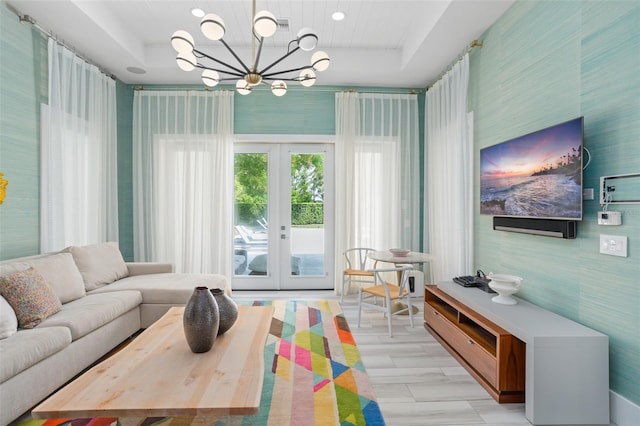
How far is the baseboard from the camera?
5.86 ft

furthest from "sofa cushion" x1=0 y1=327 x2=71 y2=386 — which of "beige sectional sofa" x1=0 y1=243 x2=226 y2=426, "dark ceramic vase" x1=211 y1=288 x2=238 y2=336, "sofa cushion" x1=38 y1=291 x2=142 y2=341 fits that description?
"dark ceramic vase" x1=211 y1=288 x2=238 y2=336

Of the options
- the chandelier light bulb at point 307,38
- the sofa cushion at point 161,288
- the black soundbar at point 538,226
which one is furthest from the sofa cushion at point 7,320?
the black soundbar at point 538,226

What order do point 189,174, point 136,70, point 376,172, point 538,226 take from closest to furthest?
point 538,226, point 136,70, point 189,174, point 376,172

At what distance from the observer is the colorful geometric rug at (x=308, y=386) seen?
6.17ft

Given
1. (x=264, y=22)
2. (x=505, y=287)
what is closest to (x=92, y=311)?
(x=264, y=22)

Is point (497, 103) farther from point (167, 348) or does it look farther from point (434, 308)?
point (167, 348)

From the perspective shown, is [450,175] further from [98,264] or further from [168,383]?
[98,264]

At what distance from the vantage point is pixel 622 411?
1.85m

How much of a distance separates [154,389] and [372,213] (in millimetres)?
3749

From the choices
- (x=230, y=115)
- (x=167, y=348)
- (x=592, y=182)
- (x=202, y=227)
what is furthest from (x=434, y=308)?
(x=230, y=115)

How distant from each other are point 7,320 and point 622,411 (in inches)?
145

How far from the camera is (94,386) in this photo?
146 centimetres

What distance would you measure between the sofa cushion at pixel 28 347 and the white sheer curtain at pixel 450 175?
11.6 ft

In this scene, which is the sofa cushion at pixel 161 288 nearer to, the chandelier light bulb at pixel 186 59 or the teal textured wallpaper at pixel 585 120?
the chandelier light bulb at pixel 186 59
